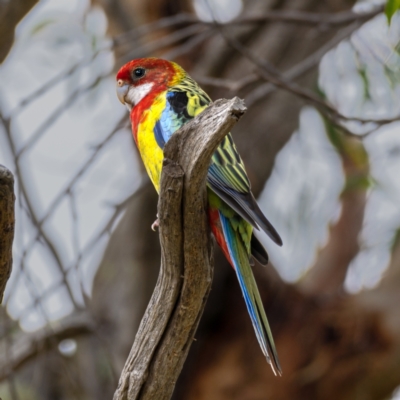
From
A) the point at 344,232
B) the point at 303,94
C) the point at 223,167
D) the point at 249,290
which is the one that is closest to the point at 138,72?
the point at 303,94

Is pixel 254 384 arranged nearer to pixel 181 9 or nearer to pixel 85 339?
pixel 85 339

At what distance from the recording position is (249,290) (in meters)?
2.70

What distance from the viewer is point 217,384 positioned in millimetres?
5352

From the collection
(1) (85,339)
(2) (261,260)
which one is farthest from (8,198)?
(1) (85,339)

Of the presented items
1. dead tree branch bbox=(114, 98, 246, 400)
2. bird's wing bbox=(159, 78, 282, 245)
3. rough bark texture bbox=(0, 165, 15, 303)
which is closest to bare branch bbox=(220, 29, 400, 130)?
bird's wing bbox=(159, 78, 282, 245)

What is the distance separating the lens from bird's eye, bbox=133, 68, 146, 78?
375 centimetres

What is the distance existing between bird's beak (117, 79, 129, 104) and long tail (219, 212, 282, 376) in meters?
1.35

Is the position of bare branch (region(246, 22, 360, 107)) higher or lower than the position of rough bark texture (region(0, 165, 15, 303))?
lower

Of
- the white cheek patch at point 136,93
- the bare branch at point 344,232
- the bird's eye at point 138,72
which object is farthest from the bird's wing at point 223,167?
the bare branch at point 344,232

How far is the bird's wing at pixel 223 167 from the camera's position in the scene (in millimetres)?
2479

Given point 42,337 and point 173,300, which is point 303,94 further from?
point 42,337

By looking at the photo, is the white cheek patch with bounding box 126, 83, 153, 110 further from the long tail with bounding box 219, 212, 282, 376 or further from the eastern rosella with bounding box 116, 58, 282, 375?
the long tail with bounding box 219, 212, 282, 376

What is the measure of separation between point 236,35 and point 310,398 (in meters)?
3.14

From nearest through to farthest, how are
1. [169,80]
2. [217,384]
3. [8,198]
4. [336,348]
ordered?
[8,198]
[169,80]
[336,348]
[217,384]
